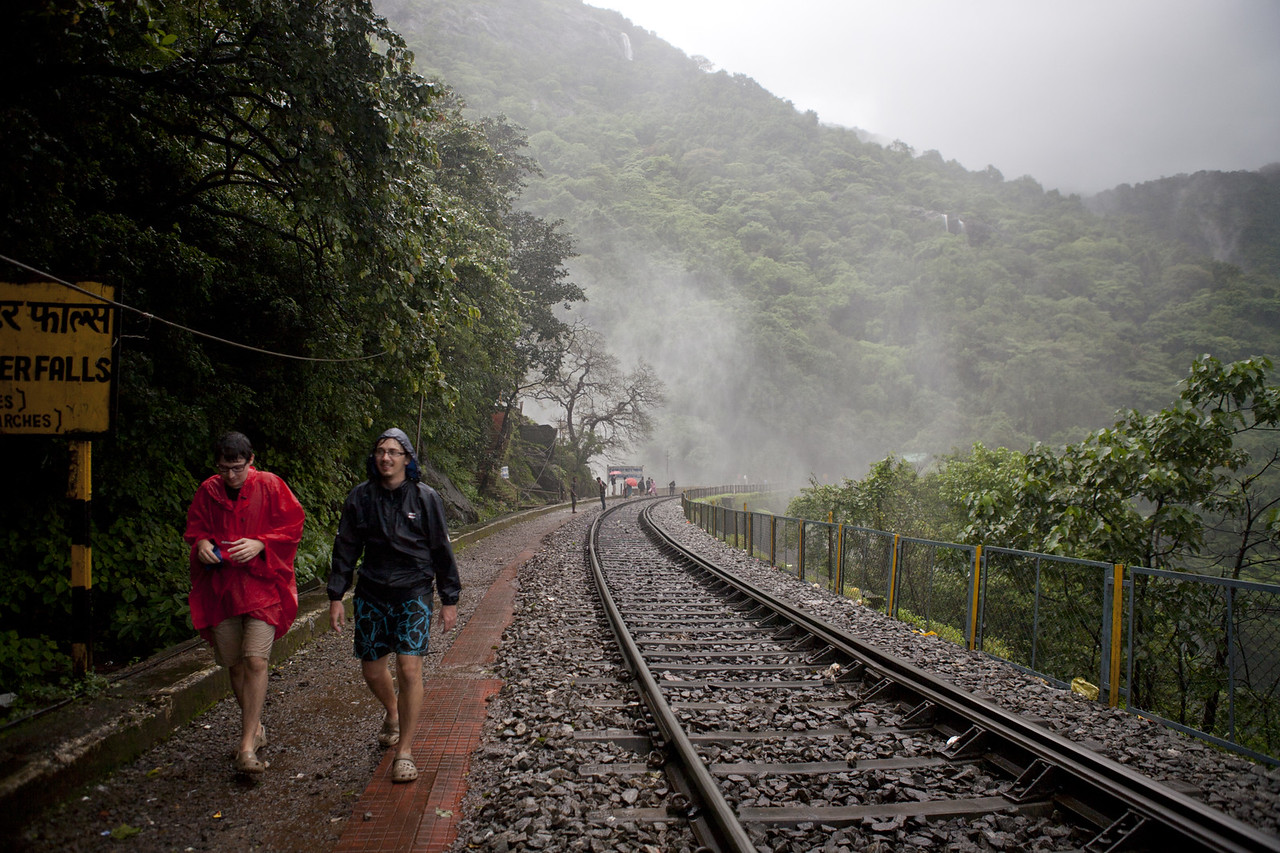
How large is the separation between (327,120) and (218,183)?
1.58 metres

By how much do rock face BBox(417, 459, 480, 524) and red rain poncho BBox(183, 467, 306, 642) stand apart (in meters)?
14.6

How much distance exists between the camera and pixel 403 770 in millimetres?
3441

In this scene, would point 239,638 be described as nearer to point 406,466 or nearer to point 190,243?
point 406,466

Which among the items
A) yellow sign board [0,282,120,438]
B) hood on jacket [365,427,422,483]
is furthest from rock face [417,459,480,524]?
hood on jacket [365,427,422,483]

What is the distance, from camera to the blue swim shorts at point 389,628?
338 centimetres

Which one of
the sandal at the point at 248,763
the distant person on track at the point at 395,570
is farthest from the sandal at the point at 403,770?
the sandal at the point at 248,763

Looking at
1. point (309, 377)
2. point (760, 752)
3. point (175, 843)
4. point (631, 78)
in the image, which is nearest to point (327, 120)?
point (309, 377)

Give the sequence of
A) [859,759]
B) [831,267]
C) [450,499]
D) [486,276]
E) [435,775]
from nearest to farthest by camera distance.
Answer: [435,775]
[859,759]
[486,276]
[450,499]
[831,267]

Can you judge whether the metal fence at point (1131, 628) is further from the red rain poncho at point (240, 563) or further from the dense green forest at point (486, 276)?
the dense green forest at point (486, 276)

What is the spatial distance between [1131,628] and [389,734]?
217 inches

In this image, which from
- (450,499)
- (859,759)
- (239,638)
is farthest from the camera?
(450,499)

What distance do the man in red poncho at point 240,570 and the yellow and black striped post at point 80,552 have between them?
1.16 m

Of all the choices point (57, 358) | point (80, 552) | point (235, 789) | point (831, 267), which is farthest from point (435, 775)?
point (831, 267)

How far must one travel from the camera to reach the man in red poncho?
336 cm
